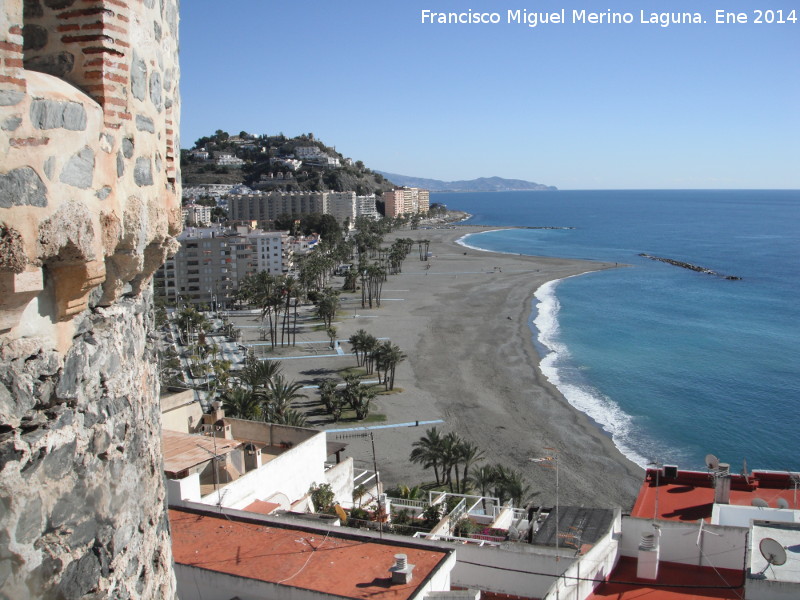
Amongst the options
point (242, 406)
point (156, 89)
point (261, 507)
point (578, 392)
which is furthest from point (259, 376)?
point (156, 89)

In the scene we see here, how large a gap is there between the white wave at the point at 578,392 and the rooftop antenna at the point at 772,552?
2286cm

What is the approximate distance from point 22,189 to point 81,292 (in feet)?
1.46

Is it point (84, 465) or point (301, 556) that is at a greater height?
point (84, 465)

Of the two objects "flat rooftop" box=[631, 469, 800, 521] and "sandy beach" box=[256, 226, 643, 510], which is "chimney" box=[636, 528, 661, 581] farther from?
"sandy beach" box=[256, 226, 643, 510]

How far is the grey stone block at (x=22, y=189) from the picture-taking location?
2.38m

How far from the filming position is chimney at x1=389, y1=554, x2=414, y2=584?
33.6 ft

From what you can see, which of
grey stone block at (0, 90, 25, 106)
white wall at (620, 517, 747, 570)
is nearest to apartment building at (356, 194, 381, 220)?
white wall at (620, 517, 747, 570)

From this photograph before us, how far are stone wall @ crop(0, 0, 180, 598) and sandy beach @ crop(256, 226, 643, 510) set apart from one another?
27731 millimetres

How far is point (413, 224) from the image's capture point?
190 metres

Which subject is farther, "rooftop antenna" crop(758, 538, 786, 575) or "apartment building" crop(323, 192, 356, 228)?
"apartment building" crop(323, 192, 356, 228)

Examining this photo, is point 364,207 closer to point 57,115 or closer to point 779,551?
point 779,551

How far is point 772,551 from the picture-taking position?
448 inches

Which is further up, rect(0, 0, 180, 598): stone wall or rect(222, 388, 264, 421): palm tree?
rect(0, 0, 180, 598): stone wall

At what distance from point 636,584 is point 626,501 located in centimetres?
1820
